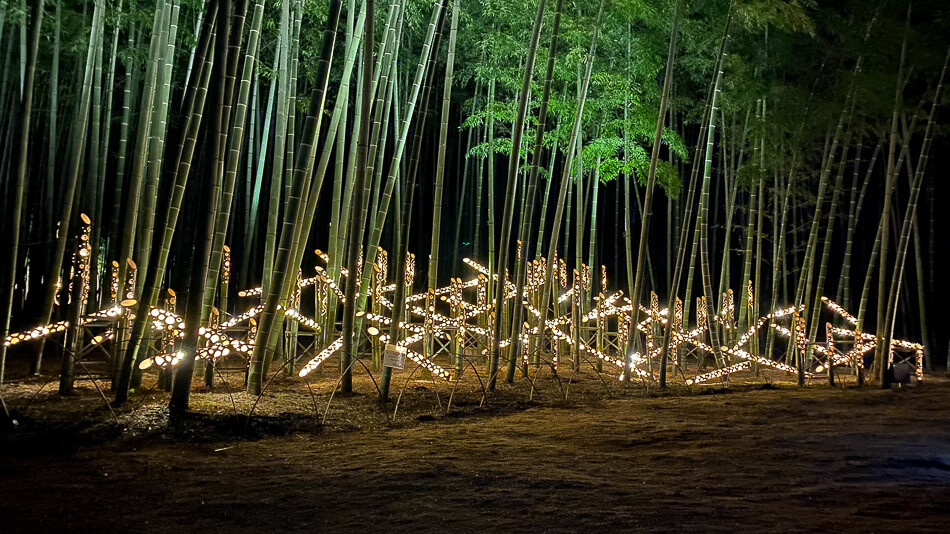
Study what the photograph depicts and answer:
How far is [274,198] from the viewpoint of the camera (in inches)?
248

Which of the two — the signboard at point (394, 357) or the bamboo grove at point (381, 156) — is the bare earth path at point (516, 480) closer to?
the signboard at point (394, 357)

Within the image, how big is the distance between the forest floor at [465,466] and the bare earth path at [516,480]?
14 millimetres

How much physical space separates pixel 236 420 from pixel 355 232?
1617 mm

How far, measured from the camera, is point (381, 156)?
7.15 m

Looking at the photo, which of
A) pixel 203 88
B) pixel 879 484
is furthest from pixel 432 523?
pixel 203 88

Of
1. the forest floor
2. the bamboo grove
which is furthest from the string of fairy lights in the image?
the forest floor

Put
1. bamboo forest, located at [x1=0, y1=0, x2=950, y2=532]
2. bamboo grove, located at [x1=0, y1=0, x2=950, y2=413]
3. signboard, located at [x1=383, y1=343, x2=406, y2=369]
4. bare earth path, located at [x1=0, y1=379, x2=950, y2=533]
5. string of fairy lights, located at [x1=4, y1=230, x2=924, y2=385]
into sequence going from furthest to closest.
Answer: string of fairy lights, located at [x1=4, y1=230, x2=924, y2=385], signboard, located at [x1=383, y1=343, x2=406, y2=369], bamboo grove, located at [x1=0, y1=0, x2=950, y2=413], bamboo forest, located at [x1=0, y1=0, x2=950, y2=532], bare earth path, located at [x1=0, y1=379, x2=950, y2=533]

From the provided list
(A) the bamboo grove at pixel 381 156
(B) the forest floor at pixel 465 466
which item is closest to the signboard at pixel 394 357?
(B) the forest floor at pixel 465 466

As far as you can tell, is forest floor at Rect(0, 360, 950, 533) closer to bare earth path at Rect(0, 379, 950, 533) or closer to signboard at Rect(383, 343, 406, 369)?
bare earth path at Rect(0, 379, 950, 533)

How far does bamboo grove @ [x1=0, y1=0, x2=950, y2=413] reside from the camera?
500cm

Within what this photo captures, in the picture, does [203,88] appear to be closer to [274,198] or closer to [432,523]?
[274,198]

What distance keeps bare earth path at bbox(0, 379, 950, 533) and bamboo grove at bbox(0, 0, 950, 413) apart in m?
1.19

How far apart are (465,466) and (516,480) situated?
39 cm

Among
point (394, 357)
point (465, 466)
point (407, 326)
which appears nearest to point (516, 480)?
point (465, 466)
